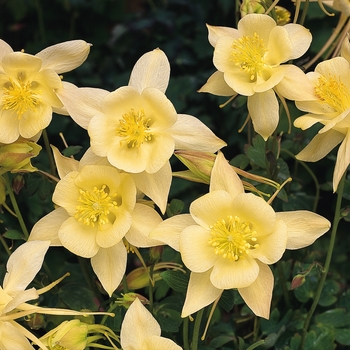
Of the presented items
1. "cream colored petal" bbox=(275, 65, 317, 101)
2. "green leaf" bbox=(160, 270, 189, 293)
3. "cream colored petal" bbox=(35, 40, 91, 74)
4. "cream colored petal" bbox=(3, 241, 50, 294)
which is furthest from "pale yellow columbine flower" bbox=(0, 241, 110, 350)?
"cream colored petal" bbox=(275, 65, 317, 101)

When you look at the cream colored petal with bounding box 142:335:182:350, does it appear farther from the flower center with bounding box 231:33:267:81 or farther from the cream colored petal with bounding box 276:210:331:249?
the flower center with bounding box 231:33:267:81

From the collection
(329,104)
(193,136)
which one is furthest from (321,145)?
(193,136)

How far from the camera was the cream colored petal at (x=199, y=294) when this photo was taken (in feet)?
2.10

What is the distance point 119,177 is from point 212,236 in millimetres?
118

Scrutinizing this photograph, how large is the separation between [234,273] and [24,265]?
0.22 m

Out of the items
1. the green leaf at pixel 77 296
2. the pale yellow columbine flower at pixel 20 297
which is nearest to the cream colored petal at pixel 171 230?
the pale yellow columbine flower at pixel 20 297

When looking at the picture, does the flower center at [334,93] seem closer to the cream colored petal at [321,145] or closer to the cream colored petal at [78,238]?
the cream colored petal at [321,145]

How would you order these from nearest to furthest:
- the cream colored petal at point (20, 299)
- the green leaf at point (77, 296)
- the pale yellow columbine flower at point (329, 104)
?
1. the cream colored petal at point (20, 299)
2. the pale yellow columbine flower at point (329, 104)
3. the green leaf at point (77, 296)

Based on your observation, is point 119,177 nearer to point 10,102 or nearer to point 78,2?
point 10,102

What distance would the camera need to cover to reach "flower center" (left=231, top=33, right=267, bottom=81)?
74 cm

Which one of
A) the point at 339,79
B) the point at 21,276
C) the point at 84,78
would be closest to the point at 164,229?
the point at 21,276

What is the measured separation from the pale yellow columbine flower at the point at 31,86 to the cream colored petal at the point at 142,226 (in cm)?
14

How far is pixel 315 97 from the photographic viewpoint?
0.71 metres

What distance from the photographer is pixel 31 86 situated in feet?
2.36
